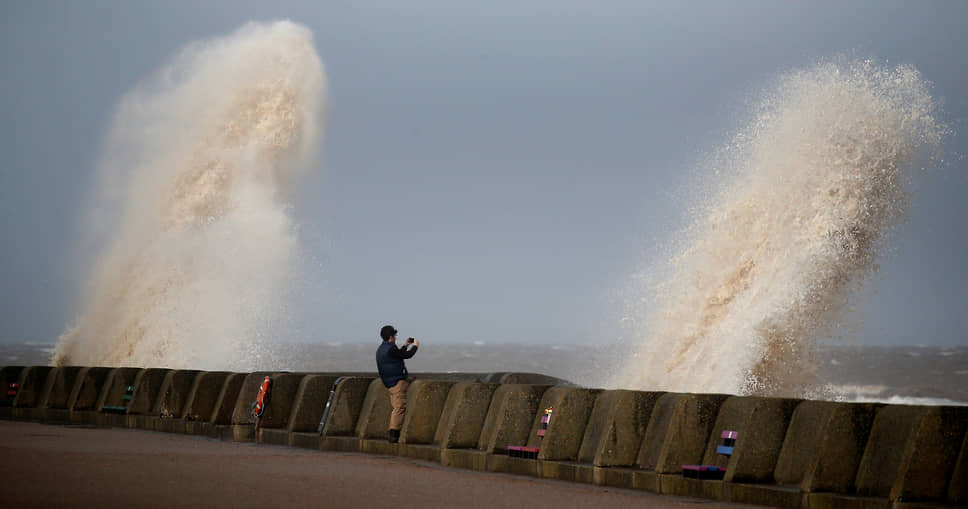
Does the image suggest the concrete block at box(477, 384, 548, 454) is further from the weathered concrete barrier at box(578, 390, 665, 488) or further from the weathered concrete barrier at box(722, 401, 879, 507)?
the weathered concrete barrier at box(722, 401, 879, 507)

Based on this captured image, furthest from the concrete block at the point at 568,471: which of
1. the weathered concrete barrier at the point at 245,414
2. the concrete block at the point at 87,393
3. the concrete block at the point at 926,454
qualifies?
the concrete block at the point at 87,393

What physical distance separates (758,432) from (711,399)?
640mm

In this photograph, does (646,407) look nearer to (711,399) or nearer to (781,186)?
(711,399)

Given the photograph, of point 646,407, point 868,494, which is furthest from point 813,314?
point 868,494

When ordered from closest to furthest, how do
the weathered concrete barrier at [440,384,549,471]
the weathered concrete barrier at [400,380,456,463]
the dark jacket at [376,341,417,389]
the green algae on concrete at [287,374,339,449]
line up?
the weathered concrete barrier at [440,384,549,471] < the weathered concrete barrier at [400,380,456,463] < the dark jacket at [376,341,417,389] < the green algae on concrete at [287,374,339,449]

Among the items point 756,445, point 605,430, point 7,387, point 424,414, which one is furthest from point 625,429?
point 7,387

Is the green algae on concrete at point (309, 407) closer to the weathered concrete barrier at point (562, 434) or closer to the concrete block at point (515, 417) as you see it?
the concrete block at point (515, 417)

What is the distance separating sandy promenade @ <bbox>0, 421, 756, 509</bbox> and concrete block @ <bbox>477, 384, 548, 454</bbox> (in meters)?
0.58

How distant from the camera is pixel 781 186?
1012 inches

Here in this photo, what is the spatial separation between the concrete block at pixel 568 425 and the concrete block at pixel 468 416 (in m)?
1.22

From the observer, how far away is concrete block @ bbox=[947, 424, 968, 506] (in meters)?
8.09

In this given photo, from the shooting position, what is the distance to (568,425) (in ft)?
38.1

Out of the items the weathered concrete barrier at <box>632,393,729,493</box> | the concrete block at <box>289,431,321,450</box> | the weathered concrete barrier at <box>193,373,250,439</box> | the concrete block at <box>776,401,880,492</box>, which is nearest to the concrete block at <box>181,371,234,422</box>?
the weathered concrete barrier at <box>193,373,250,439</box>

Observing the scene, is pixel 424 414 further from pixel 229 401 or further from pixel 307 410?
pixel 229 401
